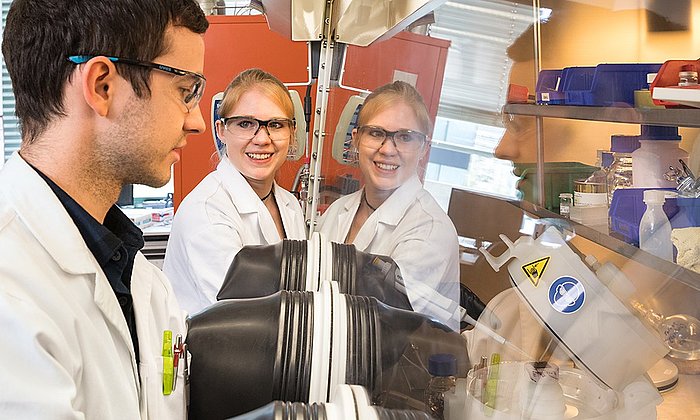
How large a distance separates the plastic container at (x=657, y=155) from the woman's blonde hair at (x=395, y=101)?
0.32m

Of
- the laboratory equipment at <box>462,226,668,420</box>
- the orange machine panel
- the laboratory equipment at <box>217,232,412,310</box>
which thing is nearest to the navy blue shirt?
the laboratory equipment at <box>217,232,412,310</box>

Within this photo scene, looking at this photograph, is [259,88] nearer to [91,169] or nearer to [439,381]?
[91,169]

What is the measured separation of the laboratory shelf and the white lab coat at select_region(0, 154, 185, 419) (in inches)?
23.0

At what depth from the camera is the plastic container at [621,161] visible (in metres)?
0.70

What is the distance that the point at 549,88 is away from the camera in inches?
34.8

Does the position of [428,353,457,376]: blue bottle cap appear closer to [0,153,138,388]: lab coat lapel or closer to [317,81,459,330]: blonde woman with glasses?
[317,81,459,330]: blonde woman with glasses

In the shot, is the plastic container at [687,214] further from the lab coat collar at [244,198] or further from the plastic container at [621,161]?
the lab coat collar at [244,198]

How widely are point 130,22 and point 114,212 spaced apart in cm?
33

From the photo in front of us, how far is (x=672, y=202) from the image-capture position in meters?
0.60

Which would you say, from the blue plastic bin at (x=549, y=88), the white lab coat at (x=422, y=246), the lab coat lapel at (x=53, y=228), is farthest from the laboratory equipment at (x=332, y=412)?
the blue plastic bin at (x=549, y=88)

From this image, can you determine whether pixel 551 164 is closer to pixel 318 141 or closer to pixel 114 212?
pixel 114 212

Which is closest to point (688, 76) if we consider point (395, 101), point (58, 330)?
point (395, 101)

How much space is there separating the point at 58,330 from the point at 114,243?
25 cm

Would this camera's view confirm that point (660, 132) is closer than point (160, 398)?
Yes
